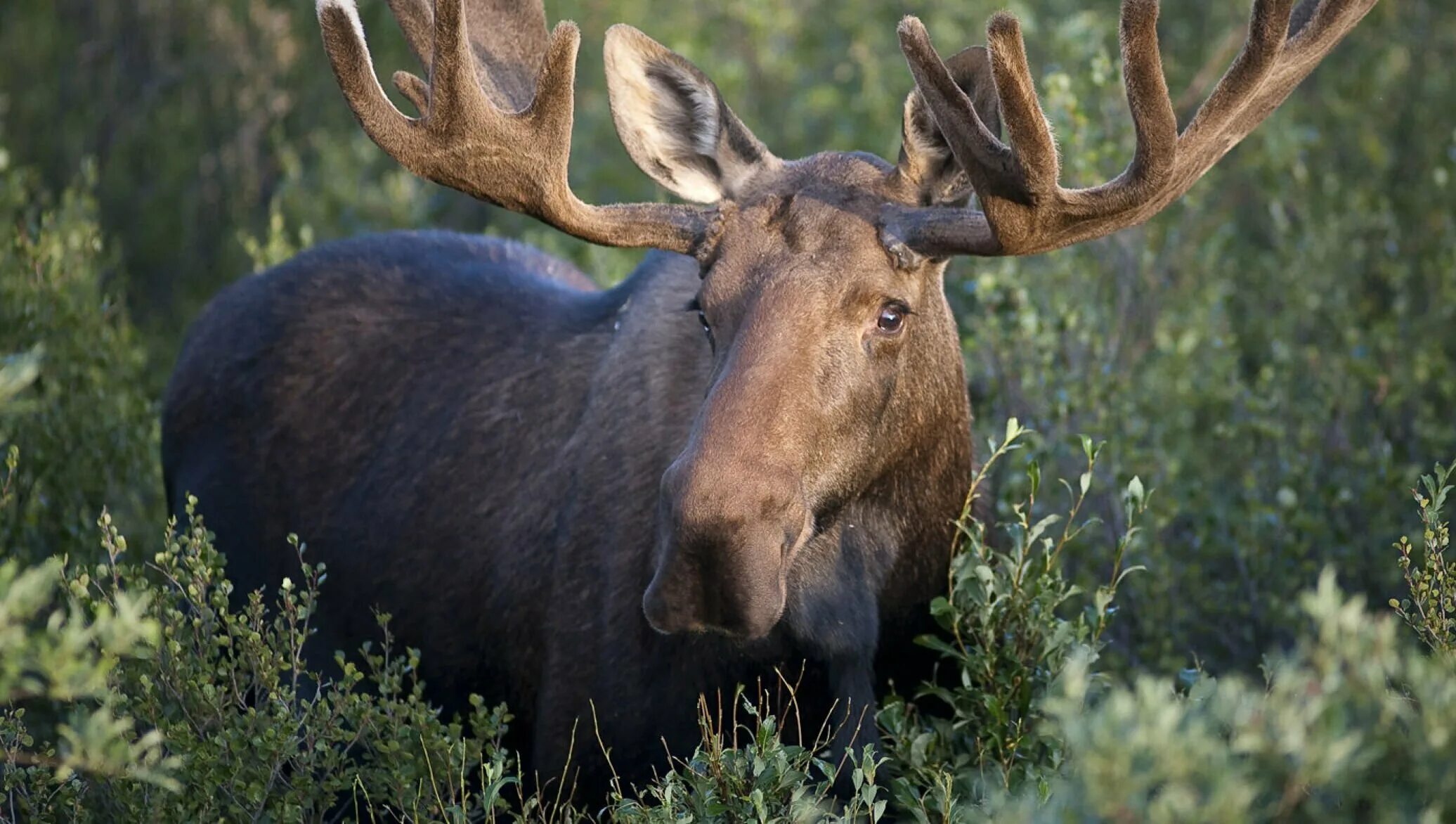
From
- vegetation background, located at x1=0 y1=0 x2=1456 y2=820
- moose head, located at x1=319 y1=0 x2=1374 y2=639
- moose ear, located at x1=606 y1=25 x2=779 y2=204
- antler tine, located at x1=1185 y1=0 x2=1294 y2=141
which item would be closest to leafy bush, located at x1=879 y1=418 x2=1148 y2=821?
vegetation background, located at x1=0 y1=0 x2=1456 y2=820

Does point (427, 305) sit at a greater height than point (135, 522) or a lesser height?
Result: greater

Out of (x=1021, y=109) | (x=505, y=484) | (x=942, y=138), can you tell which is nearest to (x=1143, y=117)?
(x=1021, y=109)

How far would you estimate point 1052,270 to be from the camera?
6969 mm

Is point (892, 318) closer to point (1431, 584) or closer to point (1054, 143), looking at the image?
point (1054, 143)

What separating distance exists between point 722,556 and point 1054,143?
4.41ft

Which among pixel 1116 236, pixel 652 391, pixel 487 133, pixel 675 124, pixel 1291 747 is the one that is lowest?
pixel 652 391

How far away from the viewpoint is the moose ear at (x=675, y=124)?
4.38m

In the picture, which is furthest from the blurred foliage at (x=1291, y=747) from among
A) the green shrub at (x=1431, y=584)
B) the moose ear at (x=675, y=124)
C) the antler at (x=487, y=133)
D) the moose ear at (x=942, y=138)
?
the moose ear at (x=675, y=124)

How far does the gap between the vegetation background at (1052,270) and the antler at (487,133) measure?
3.99ft

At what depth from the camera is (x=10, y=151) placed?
374 inches

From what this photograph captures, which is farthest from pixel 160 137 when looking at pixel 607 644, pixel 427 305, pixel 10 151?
pixel 607 644

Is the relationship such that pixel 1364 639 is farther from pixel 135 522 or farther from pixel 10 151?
pixel 10 151

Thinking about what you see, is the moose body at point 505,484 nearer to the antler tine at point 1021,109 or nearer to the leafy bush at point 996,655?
the leafy bush at point 996,655

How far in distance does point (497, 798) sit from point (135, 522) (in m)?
2.97
